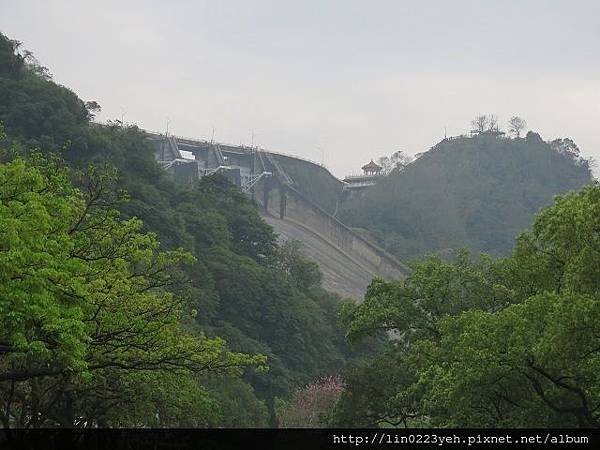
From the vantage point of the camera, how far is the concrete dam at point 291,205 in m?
79.7

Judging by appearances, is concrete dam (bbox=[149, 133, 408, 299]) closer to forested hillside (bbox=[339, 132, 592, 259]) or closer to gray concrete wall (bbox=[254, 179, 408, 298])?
gray concrete wall (bbox=[254, 179, 408, 298])

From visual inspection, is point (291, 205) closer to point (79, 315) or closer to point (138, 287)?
point (138, 287)

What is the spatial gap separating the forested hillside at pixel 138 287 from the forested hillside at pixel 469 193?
43.3 m

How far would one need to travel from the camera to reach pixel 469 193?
109125mm

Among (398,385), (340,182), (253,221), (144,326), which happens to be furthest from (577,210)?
(340,182)

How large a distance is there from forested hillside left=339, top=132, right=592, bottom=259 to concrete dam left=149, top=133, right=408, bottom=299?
8.65 m

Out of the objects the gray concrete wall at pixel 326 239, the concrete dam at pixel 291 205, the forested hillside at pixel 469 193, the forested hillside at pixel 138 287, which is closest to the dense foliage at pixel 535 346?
the forested hillside at pixel 138 287

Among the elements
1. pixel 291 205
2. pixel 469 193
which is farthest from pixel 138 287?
pixel 469 193

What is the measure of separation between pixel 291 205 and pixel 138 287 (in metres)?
72.6

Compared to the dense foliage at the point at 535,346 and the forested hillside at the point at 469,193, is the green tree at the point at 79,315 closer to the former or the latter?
the dense foliage at the point at 535,346

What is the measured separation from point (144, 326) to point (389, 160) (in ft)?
345

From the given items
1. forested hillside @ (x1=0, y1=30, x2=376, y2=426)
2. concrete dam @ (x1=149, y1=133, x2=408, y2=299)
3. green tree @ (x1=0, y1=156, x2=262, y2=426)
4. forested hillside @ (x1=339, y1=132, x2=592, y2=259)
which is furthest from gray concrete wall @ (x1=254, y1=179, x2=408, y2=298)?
green tree @ (x1=0, y1=156, x2=262, y2=426)
